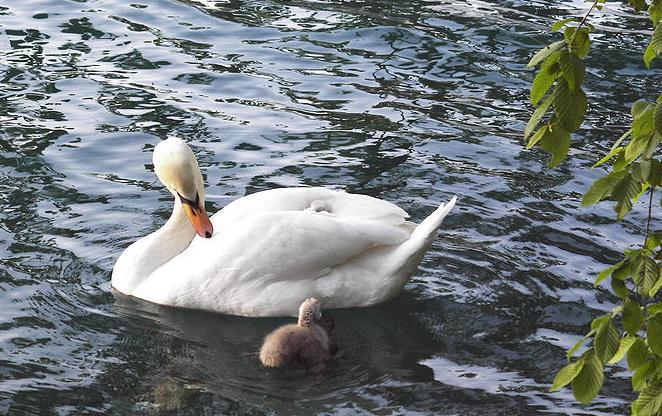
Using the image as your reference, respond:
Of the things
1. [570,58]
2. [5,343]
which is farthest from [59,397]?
[570,58]

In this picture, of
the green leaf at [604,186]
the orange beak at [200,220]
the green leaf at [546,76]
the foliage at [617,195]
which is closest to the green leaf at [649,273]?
Answer: the foliage at [617,195]

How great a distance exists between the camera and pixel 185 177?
25.3 ft

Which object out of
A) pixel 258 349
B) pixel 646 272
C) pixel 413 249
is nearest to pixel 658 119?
pixel 646 272

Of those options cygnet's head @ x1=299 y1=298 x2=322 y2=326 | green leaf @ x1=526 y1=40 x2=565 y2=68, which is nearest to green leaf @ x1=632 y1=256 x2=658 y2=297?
green leaf @ x1=526 y1=40 x2=565 y2=68

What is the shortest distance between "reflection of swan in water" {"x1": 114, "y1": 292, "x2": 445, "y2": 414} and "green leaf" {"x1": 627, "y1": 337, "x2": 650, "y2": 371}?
8.96 feet

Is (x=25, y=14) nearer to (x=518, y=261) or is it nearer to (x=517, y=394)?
(x=518, y=261)

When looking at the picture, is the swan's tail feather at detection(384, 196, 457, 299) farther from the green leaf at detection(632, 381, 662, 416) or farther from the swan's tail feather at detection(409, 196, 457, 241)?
the green leaf at detection(632, 381, 662, 416)

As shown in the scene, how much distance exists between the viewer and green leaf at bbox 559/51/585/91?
3727 millimetres

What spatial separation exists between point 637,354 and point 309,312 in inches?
131

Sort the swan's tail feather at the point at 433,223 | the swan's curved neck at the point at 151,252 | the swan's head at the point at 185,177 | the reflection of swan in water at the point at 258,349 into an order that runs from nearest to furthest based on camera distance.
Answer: the reflection of swan in water at the point at 258,349 < the swan's tail feather at the point at 433,223 < the swan's head at the point at 185,177 < the swan's curved neck at the point at 151,252

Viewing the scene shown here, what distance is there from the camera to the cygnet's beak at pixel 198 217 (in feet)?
25.2

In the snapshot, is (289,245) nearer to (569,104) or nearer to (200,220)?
(200,220)

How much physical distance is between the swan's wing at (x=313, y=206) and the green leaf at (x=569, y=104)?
3.84 m

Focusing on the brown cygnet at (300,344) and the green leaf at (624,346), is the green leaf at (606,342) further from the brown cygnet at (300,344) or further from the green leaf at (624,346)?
the brown cygnet at (300,344)
